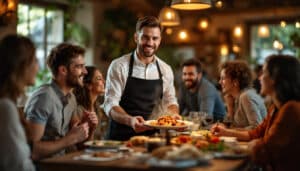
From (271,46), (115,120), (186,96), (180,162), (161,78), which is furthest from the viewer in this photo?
(271,46)

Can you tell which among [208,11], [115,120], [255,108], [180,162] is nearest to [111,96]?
[115,120]

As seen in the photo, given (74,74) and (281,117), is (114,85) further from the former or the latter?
(281,117)

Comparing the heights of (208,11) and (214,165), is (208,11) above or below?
above

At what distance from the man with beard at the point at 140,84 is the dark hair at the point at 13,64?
126 centimetres

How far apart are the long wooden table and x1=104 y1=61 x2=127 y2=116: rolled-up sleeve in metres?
1.24

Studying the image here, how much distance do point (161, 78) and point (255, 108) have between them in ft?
2.71

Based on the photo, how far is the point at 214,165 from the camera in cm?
241

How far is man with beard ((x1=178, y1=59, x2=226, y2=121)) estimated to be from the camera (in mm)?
5086

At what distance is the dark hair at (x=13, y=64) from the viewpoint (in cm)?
251

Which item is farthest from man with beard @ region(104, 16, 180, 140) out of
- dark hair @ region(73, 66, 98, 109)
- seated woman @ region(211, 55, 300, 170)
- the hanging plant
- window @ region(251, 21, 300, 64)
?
window @ region(251, 21, 300, 64)

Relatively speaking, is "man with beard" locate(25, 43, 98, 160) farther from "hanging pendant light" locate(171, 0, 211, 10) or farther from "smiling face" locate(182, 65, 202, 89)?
"smiling face" locate(182, 65, 202, 89)

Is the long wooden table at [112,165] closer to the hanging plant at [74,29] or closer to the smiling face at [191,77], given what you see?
the smiling face at [191,77]

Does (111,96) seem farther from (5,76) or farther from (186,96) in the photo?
(186,96)

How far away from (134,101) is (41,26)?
3703mm
